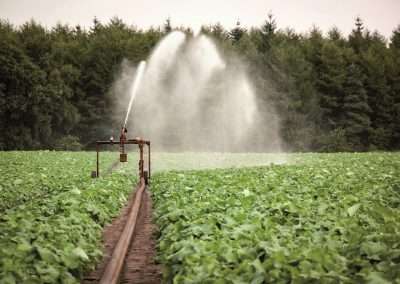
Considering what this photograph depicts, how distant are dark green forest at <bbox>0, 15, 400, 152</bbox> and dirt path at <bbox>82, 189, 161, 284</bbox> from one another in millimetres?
44091

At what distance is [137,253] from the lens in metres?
7.30

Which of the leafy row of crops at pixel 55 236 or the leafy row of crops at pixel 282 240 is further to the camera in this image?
the leafy row of crops at pixel 55 236

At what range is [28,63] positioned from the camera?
164ft

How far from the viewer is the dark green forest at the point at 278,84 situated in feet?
176

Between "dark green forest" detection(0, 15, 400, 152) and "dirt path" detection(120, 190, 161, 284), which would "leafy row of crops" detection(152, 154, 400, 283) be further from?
"dark green forest" detection(0, 15, 400, 152)

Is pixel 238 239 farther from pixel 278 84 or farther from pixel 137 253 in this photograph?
pixel 278 84

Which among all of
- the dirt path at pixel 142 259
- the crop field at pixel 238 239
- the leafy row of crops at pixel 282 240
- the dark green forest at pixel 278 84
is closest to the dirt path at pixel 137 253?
the dirt path at pixel 142 259

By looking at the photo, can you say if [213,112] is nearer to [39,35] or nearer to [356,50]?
[39,35]

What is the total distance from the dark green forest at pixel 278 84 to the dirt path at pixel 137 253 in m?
44.1

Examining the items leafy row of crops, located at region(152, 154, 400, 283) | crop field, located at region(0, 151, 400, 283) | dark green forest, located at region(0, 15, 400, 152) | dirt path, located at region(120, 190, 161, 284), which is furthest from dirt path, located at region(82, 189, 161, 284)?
dark green forest, located at region(0, 15, 400, 152)

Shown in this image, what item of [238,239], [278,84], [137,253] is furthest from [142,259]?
[278,84]

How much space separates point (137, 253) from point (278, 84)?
54889 millimetres

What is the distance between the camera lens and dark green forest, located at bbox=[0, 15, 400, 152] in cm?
5362

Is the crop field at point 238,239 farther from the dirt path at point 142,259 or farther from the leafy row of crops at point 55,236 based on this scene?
the dirt path at point 142,259
